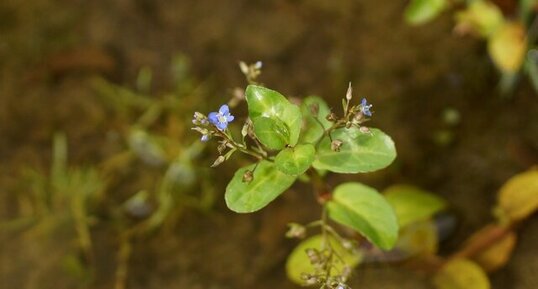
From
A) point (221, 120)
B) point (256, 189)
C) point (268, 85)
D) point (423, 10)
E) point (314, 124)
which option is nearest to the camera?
point (221, 120)

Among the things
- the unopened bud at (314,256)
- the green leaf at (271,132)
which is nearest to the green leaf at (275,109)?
the green leaf at (271,132)

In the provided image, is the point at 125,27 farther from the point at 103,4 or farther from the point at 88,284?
the point at 88,284

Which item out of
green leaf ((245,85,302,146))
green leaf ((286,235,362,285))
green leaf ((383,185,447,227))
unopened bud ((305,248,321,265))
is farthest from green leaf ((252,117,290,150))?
green leaf ((383,185,447,227))

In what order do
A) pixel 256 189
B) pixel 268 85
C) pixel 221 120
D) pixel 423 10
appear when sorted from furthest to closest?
1. pixel 268 85
2. pixel 423 10
3. pixel 256 189
4. pixel 221 120

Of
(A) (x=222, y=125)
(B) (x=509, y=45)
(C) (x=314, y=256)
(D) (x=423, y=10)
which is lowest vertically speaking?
(C) (x=314, y=256)

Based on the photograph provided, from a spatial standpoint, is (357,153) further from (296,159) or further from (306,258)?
(306,258)

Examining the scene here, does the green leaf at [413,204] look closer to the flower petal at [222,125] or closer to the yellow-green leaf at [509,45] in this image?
the yellow-green leaf at [509,45]

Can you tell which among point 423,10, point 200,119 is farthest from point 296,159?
point 423,10
